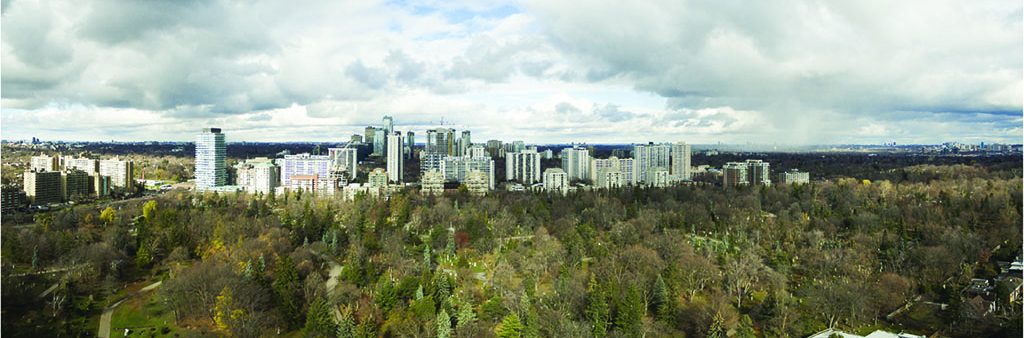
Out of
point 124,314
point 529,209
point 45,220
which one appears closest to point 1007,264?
point 529,209

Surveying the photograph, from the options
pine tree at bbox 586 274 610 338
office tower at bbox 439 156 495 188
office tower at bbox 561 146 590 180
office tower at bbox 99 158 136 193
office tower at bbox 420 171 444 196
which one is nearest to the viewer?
pine tree at bbox 586 274 610 338

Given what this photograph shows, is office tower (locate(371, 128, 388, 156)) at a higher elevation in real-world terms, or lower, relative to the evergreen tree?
higher

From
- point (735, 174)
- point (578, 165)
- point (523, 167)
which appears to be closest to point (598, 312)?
point (735, 174)

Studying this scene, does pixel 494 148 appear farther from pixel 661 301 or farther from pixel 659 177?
pixel 661 301

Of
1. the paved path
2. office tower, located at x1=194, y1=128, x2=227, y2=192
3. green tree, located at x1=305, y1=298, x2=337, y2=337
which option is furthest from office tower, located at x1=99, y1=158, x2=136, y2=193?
green tree, located at x1=305, y1=298, x2=337, y2=337

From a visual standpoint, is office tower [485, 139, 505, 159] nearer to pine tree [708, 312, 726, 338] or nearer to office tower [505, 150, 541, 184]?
office tower [505, 150, 541, 184]

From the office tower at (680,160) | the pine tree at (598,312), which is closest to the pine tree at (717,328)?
the pine tree at (598,312)

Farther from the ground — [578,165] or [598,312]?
[578,165]
